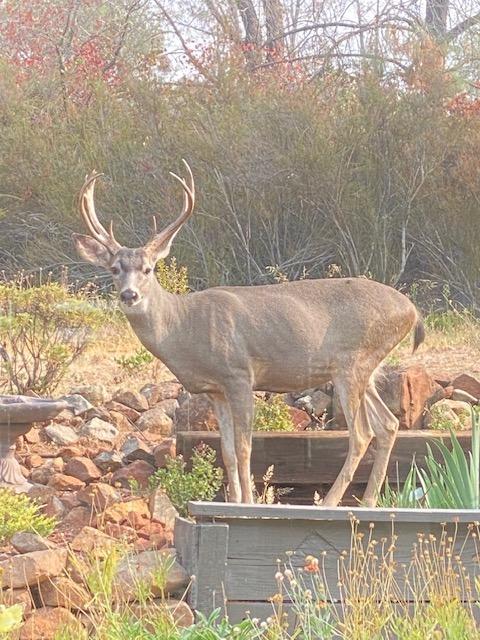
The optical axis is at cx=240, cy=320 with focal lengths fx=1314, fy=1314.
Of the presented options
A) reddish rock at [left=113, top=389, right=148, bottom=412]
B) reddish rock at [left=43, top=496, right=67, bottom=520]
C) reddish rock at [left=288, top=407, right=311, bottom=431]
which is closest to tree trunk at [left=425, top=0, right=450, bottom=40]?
reddish rock at [left=113, top=389, right=148, bottom=412]

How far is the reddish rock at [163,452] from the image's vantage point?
7711mm

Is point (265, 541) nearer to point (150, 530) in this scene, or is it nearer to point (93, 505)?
point (150, 530)

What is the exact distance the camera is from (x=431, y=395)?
29.5 ft

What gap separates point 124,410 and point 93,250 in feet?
7.67

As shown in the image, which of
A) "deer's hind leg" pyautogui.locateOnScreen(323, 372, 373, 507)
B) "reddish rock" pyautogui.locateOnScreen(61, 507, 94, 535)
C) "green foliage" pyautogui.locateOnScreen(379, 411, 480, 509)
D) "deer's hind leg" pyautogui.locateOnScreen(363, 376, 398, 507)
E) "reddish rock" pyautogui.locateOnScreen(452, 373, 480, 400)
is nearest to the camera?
"green foliage" pyautogui.locateOnScreen(379, 411, 480, 509)

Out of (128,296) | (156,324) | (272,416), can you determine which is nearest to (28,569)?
(128,296)

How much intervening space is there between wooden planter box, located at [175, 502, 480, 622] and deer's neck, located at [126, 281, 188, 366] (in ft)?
5.50

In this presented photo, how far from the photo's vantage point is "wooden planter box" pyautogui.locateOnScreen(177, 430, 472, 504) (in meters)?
7.60

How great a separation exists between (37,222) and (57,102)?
2383 millimetres

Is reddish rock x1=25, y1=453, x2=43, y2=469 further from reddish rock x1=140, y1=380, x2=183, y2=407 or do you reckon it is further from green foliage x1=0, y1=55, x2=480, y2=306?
green foliage x1=0, y1=55, x2=480, y2=306

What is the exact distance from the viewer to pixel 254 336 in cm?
718

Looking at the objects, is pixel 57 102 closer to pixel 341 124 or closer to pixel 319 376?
pixel 341 124

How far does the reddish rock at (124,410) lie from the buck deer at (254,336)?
2.04 m

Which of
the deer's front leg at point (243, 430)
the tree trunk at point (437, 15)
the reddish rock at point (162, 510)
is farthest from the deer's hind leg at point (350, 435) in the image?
the tree trunk at point (437, 15)
